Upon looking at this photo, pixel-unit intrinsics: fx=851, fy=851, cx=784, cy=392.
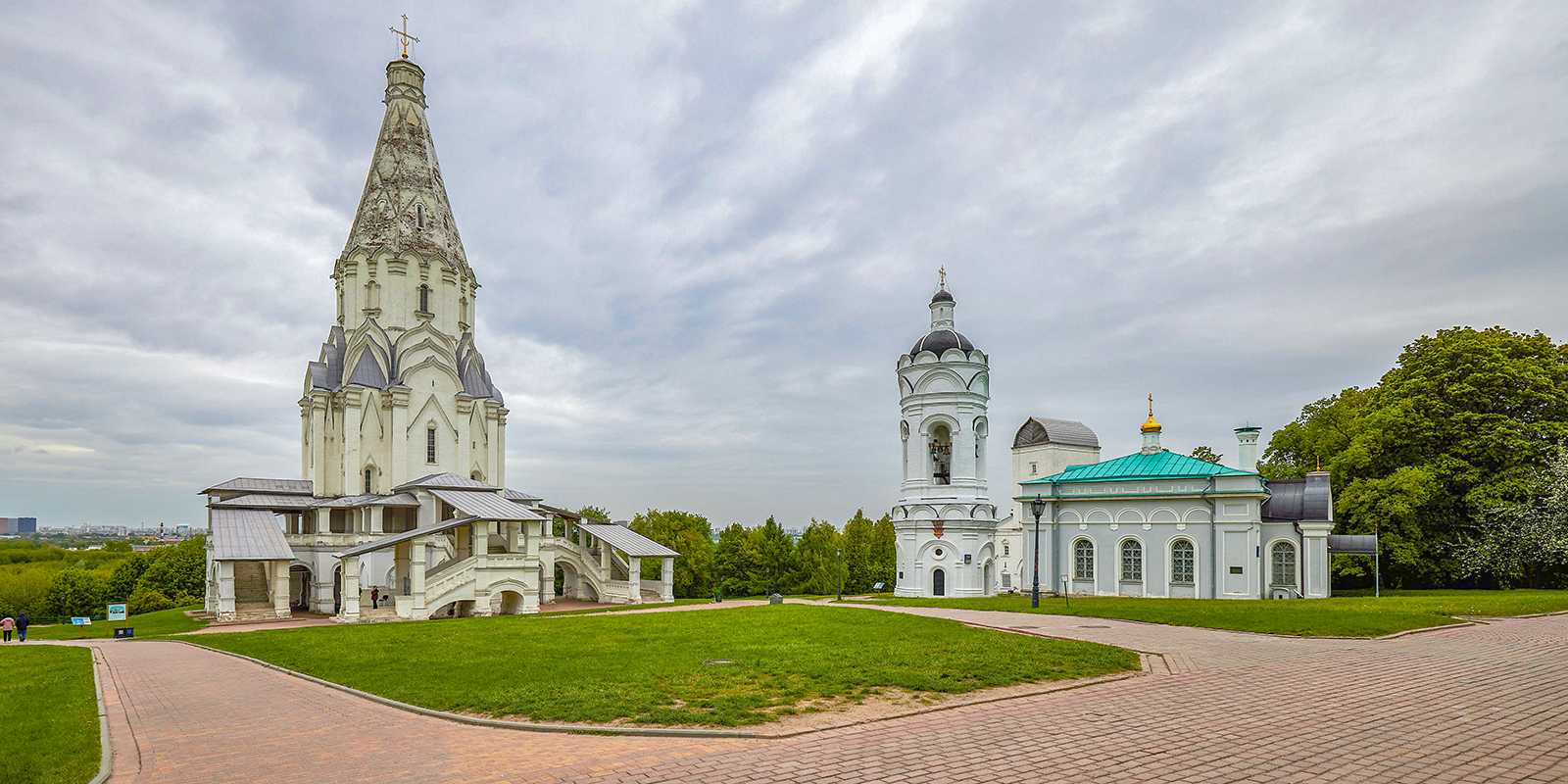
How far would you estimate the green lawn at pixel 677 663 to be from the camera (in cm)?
1051

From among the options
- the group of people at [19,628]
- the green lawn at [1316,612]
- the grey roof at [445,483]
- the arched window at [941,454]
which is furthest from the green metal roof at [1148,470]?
the group of people at [19,628]

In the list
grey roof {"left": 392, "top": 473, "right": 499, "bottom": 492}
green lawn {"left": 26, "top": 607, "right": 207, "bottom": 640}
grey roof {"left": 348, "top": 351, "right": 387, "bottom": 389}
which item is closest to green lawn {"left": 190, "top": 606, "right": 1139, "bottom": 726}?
green lawn {"left": 26, "top": 607, "right": 207, "bottom": 640}

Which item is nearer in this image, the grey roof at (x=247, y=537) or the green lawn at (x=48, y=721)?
the green lawn at (x=48, y=721)

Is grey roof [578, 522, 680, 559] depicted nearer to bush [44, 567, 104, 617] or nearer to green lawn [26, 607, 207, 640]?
green lawn [26, 607, 207, 640]

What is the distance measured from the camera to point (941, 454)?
38.3 meters

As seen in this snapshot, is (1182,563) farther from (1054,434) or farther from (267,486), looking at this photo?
(267,486)

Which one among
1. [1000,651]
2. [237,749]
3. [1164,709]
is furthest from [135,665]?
[1164,709]

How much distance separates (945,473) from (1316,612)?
18819 millimetres

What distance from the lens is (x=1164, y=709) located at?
997 centimetres

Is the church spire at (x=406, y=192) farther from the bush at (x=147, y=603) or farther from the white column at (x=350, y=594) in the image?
the bush at (x=147, y=603)

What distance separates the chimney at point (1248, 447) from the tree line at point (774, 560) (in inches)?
785

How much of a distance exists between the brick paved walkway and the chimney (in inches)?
907

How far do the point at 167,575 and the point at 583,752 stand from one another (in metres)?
51.0

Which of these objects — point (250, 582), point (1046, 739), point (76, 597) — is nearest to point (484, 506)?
point (250, 582)
